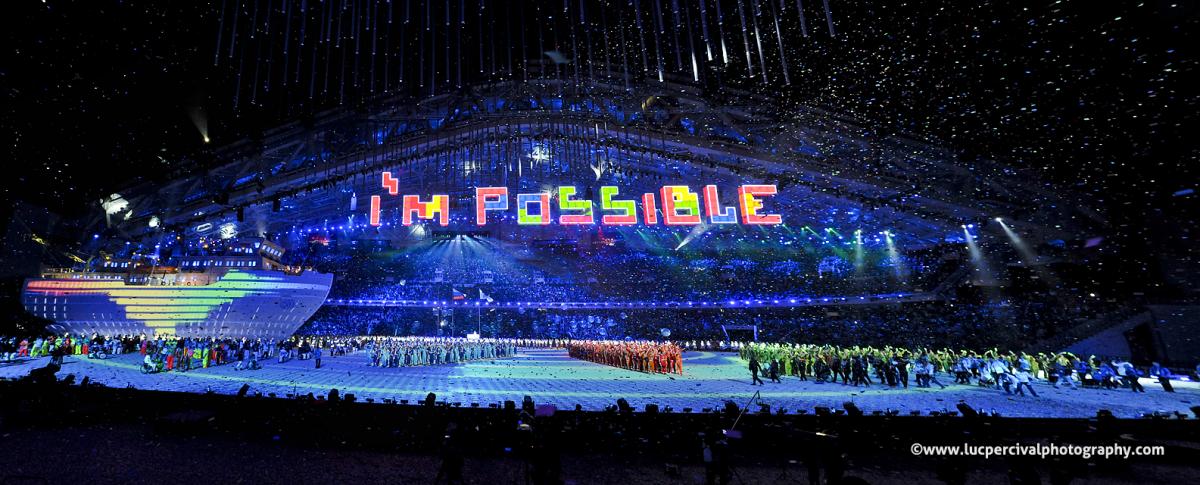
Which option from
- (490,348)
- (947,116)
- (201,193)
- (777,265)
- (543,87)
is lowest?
(490,348)

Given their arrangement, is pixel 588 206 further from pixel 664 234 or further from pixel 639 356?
pixel 664 234

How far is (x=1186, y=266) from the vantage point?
13984 mm

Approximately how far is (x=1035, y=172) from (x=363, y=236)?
3411 centimetres

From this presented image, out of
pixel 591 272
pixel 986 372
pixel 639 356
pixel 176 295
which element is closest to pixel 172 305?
pixel 176 295

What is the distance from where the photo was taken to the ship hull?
23.1 meters

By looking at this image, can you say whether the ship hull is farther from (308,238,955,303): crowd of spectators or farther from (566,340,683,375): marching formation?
(566,340,683,375): marching formation

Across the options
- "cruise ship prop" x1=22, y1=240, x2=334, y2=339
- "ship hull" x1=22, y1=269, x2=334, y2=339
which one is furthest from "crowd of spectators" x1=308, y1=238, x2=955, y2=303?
"ship hull" x1=22, y1=269, x2=334, y2=339

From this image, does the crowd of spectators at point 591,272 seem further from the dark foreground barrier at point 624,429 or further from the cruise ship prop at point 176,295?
the dark foreground barrier at point 624,429

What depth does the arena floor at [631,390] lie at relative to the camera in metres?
9.41

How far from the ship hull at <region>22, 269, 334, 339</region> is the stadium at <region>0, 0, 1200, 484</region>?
0.54ft

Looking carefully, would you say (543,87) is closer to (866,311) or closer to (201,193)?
(201,193)

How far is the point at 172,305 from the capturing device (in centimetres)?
2562

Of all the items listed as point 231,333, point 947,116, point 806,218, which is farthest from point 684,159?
point 231,333

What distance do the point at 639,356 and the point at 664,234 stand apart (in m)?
12.3
